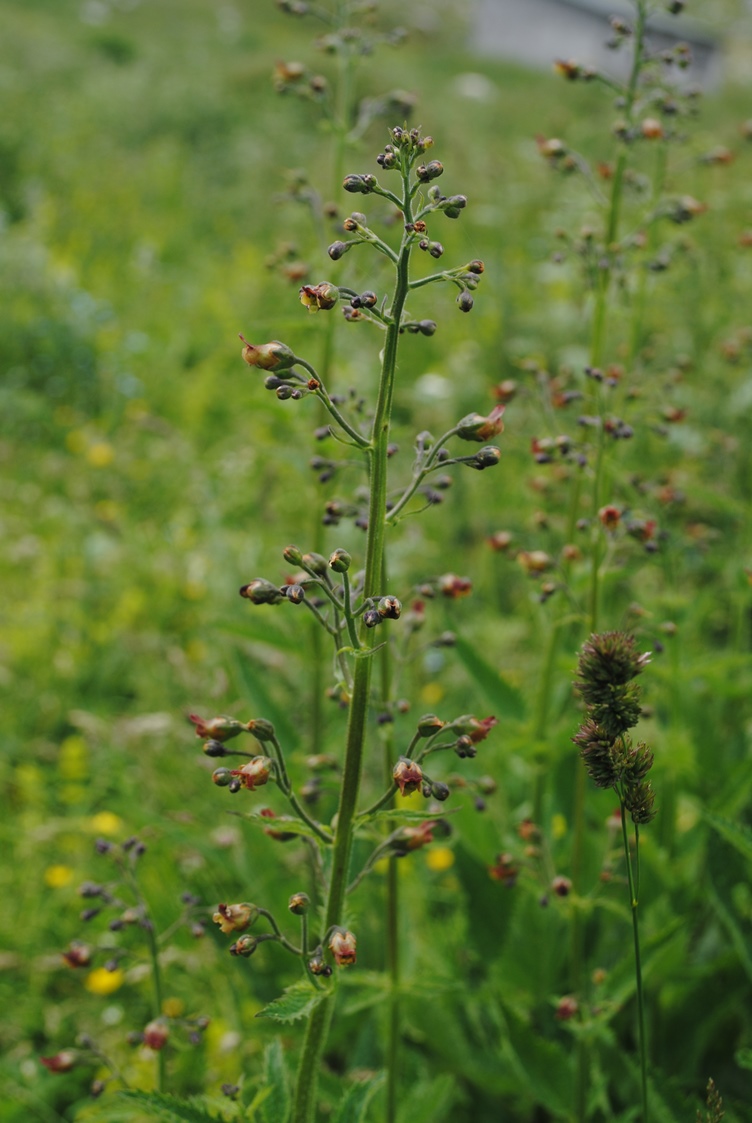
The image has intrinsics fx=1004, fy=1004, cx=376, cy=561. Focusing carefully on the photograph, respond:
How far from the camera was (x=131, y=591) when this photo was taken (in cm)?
452

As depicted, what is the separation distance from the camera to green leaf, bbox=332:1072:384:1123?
5.31 ft

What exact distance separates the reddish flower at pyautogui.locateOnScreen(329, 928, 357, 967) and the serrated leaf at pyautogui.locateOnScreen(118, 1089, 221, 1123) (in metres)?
0.33

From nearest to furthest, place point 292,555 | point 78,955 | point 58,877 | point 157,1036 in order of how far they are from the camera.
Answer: point 292,555 → point 157,1036 → point 78,955 → point 58,877

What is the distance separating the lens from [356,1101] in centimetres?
165

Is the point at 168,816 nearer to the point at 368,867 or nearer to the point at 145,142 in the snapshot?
the point at 368,867

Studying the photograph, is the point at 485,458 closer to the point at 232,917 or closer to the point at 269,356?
the point at 269,356

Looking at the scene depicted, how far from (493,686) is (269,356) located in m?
1.46

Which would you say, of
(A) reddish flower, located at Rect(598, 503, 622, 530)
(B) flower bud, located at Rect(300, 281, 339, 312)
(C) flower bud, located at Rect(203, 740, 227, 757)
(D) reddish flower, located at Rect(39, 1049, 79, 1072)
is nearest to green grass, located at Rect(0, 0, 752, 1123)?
(A) reddish flower, located at Rect(598, 503, 622, 530)

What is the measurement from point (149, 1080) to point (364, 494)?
67.9 inches

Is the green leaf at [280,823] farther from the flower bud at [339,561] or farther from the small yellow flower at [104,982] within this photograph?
the small yellow flower at [104,982]

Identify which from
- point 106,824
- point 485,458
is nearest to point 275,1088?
point 485,458

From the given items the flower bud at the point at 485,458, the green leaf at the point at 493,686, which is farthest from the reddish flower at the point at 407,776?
the green leaf at the point at 493,686

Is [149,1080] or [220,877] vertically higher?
[220,877]

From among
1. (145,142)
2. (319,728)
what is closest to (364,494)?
(319,728)
